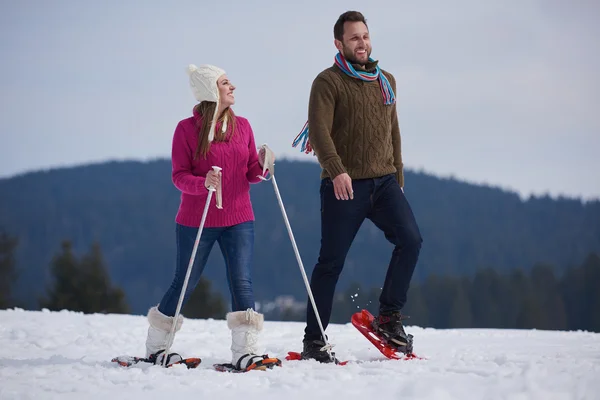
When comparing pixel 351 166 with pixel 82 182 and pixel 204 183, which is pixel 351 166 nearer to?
pixel 204 183

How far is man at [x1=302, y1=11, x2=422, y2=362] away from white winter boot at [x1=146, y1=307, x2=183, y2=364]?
0.92 meters

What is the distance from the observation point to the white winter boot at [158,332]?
5.00 meters

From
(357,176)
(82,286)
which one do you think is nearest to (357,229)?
(357,176)

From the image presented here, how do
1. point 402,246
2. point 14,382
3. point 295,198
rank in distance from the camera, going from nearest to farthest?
point 14,382
point 402,246
point 295,198

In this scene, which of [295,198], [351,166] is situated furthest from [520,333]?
[295,198]

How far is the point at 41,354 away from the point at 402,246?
10.2ft

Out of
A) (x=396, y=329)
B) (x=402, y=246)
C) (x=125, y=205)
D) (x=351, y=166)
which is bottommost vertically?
(x=125, y=205)

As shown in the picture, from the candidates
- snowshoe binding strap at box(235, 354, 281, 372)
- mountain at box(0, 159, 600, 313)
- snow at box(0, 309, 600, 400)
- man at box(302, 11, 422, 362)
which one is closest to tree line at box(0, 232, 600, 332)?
mountain at box(0, 159, 600, 313)

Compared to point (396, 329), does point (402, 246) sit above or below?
above

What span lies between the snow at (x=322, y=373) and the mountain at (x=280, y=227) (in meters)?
81.4

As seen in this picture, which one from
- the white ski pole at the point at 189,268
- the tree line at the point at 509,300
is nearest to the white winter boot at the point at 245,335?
the white ski pole at the point at 189,268

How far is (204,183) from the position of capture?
4809 millimetres

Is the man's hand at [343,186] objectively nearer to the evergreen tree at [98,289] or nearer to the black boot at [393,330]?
the black boot at [393,330]

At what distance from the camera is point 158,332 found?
5.03m
